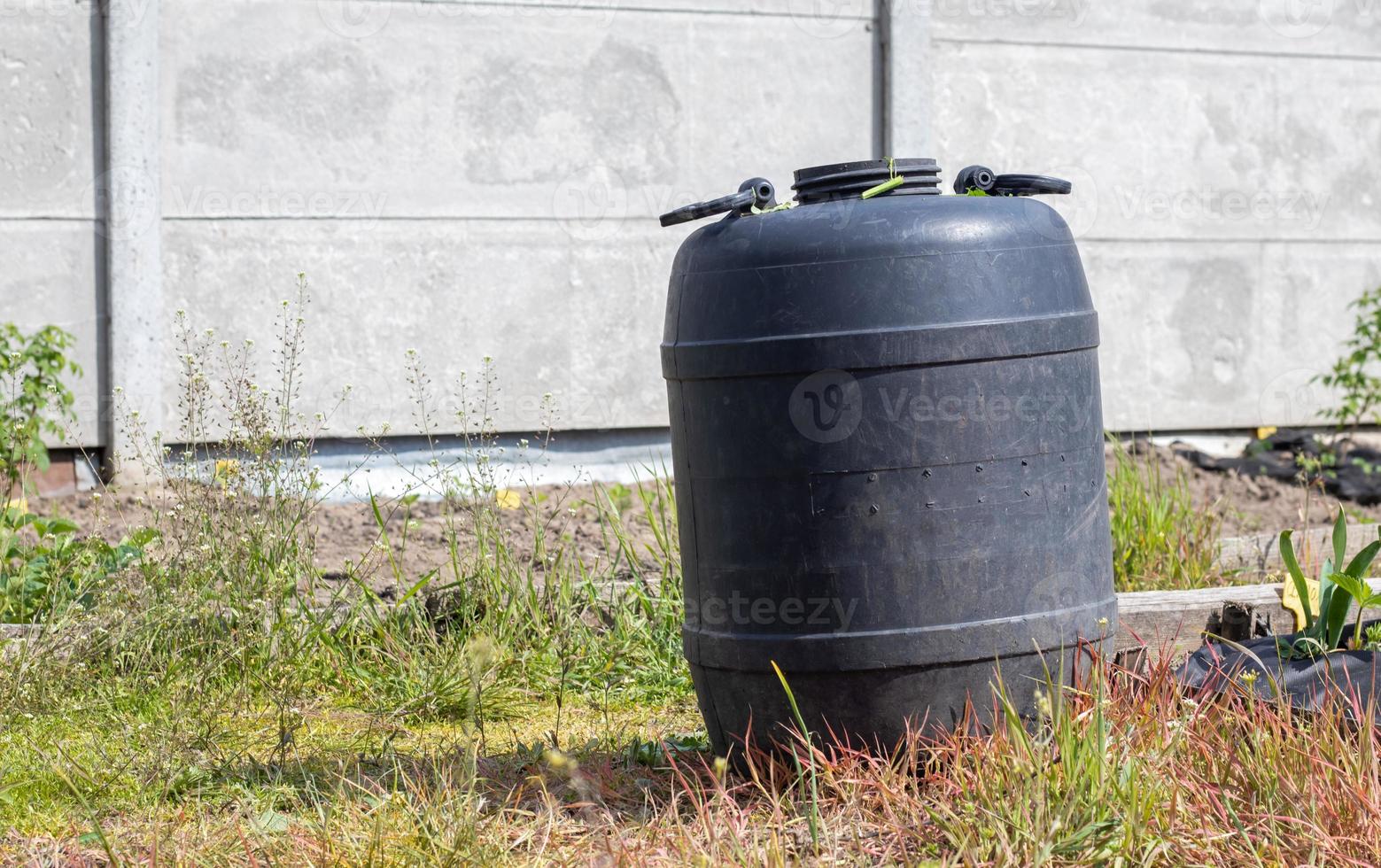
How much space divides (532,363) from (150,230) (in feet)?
5.07

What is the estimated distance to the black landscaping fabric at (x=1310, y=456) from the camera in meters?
5.78

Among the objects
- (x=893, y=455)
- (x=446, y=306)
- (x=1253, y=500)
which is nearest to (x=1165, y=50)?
(x=1253, y=500)

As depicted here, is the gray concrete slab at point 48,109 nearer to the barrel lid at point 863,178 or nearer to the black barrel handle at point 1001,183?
the barrel lid at point 863,178

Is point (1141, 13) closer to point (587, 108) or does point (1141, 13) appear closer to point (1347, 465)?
point (1347, 465)

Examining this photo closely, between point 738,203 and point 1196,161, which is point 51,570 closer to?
point 738,203

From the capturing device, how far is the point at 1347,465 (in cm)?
602

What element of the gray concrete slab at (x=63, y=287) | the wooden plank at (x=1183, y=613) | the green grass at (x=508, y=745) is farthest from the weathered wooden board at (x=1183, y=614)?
the gray concrete slab at (x=63, y=287)

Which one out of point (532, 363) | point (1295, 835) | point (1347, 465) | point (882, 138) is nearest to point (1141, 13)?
point (882, 138)

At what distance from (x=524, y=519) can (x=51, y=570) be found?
167 cm

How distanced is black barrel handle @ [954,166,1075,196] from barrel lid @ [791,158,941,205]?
7cm

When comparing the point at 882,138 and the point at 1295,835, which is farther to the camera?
the point at 882,138

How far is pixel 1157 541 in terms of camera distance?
4301mm

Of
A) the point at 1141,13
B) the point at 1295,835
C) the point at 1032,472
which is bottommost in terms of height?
the point at 1295,835

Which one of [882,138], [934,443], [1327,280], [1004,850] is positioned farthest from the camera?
[1327,280]
